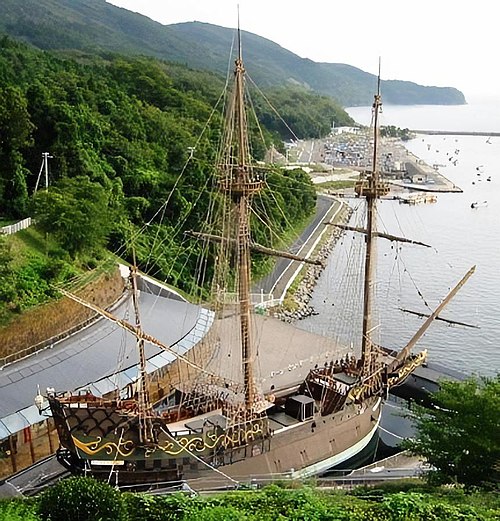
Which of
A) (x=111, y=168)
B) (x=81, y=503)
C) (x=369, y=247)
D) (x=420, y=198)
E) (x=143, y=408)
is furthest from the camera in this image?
(x=420, y=198)

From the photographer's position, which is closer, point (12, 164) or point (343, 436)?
point (343, 436)

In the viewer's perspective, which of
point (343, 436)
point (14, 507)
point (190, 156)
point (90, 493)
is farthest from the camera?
point (190, 156)

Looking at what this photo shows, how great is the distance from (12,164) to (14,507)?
24.8 m

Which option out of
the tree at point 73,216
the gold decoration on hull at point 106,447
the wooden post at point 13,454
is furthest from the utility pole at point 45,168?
the gold decoration on hull at point 106,447

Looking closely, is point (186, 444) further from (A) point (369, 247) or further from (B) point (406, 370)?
(B) point (406, 370)

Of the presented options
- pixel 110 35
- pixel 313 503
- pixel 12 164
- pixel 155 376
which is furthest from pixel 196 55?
pixel 313 503

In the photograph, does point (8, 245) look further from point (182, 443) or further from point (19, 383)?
point (182, 443)

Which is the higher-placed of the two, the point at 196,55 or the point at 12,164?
the point at 196,55

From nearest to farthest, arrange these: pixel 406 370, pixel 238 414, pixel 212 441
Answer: pixel 212 441 < pixel 238 414 < pixel 406 370

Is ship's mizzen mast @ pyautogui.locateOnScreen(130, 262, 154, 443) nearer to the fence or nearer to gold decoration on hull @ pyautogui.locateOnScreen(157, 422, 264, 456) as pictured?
gold decoration on hull @ pyautogui.locateOnScreen(157, 422, 264, 456)

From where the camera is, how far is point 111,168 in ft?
142

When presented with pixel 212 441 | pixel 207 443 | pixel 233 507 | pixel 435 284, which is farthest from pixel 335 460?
pixel 435 284

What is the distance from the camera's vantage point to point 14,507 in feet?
41.2

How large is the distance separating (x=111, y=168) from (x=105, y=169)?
661 millimetres
